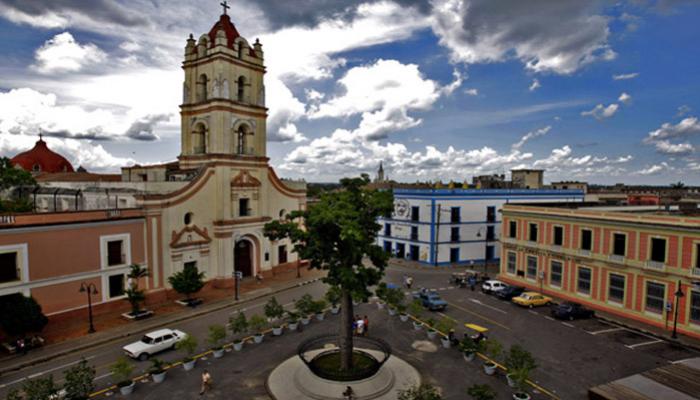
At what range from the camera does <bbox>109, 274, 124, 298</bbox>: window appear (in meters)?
30.4

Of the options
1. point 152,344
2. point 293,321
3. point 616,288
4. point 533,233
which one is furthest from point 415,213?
point 152,344

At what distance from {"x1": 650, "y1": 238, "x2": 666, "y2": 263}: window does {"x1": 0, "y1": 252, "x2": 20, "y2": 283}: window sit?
42.1 meters

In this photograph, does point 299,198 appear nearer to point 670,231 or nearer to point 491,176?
point 670,231

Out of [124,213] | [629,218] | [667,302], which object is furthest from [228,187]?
[667,302]

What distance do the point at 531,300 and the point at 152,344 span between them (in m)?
27.3

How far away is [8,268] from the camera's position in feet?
83.0

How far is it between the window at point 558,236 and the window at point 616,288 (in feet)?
16.0

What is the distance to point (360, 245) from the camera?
19359 mm

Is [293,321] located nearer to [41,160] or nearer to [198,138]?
[198,138]

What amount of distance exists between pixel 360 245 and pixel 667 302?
75.6ft

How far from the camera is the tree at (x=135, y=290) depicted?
28.8m

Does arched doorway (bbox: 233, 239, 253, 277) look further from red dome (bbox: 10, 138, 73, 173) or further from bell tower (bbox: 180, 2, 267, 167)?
red dome (bbox: 10, 138, 73, 173)

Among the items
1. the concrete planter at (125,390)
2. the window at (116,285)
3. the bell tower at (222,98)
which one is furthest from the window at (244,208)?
the concrete planter at (125,390)

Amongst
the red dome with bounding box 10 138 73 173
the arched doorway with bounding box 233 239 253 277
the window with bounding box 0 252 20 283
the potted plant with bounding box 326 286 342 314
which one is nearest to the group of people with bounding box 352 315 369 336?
the potted plant with bounding box 326 286 342 314
